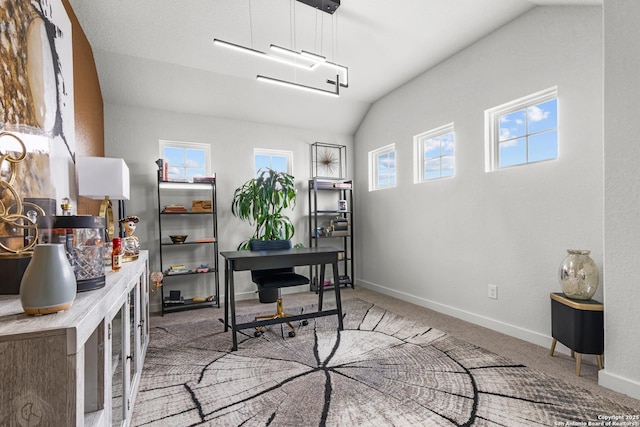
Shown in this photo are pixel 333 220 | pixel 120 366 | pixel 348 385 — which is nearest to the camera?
pixel 120 366

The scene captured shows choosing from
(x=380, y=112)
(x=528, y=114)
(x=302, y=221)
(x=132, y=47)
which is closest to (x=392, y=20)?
(x=528, y=114)

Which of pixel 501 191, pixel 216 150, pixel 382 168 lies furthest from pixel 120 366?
pixel 382 168

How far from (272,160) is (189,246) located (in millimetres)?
1729

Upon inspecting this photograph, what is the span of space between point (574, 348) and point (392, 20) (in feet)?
9.95

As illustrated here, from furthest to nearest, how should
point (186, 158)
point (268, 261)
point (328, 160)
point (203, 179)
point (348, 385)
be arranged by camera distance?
point (328, 160) → point (186, 158) → point (203, 179) → point (268, 261) → point (348, 385)

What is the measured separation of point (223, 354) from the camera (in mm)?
2605

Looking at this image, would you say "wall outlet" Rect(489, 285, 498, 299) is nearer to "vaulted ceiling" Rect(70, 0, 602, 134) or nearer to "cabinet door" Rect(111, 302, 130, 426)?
"vaulted ceiling" Rect(70, 0, 602, 134)

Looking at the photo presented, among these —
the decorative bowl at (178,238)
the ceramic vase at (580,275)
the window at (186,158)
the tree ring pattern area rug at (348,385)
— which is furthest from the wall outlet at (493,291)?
the window at (186,158)

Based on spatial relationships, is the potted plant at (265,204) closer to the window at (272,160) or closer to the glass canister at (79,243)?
the window at (272,160)

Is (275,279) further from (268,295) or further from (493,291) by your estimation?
(493,291)

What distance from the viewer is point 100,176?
2232mm

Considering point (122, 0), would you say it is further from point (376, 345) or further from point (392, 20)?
point (376, 345)

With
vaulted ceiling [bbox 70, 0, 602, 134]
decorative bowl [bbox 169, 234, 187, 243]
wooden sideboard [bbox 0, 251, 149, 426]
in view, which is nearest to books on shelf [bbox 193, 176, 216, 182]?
decorative bowl [bbox 169, 234, 187, 243]

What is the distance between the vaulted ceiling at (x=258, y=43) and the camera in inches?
106
